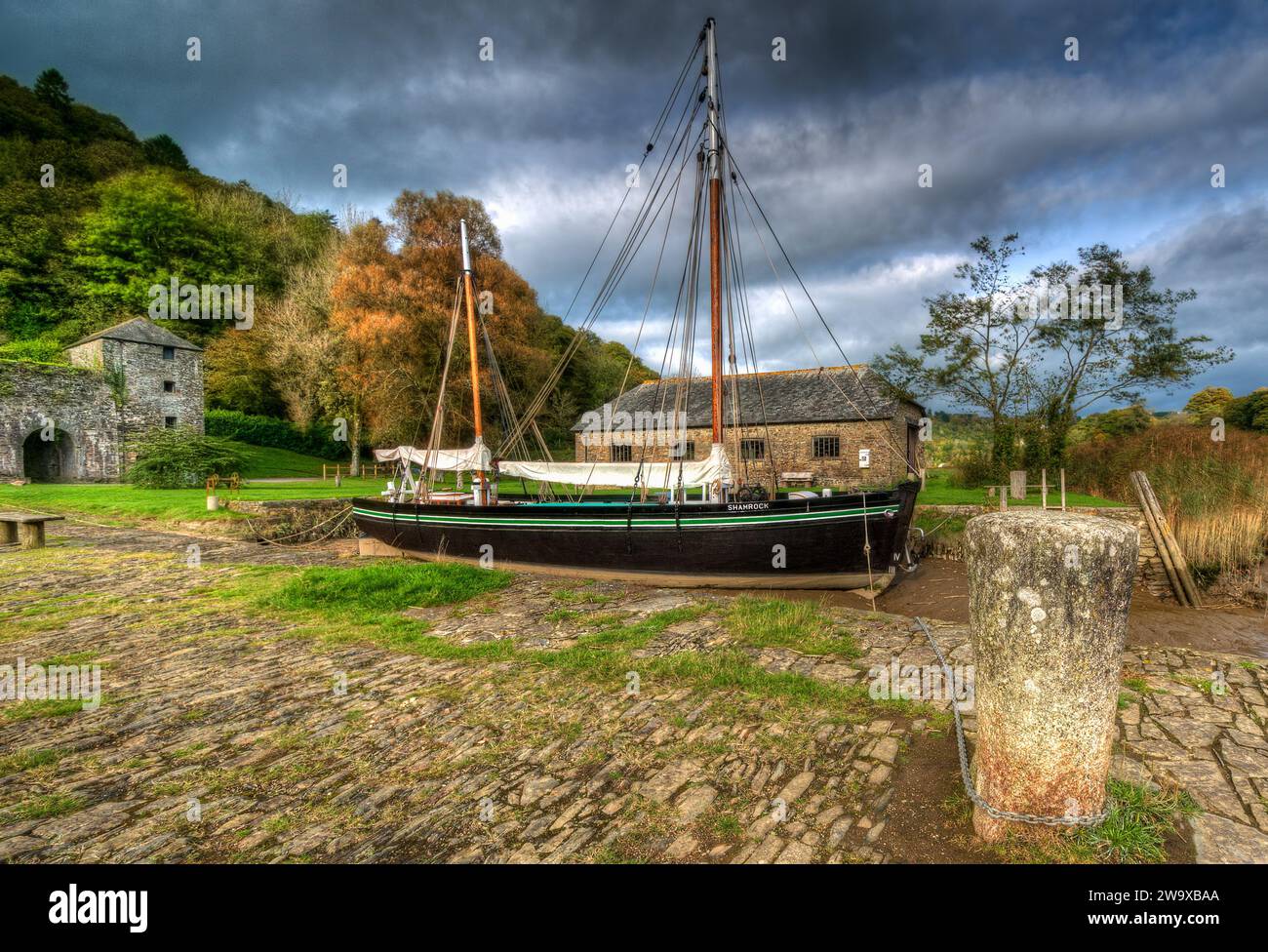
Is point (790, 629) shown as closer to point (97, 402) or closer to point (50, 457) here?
point (97, 402)

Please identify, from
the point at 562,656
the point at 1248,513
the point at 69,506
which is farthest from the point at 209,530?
the point at 1248,513

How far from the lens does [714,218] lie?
44.4ft

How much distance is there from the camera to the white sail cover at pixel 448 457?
1369cm

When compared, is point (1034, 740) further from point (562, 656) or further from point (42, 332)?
point (42, 332)

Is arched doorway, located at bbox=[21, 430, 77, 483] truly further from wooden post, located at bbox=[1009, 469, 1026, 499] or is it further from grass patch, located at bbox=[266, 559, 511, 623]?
wooden post, located at bbox=[1009, 469, 1026, 499]

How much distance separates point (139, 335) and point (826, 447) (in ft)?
129

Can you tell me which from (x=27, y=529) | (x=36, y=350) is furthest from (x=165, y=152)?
(x=27, y=529)

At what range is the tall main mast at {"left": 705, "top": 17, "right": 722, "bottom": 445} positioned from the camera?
43.1 feet

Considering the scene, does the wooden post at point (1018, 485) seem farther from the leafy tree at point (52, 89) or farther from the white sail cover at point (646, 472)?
the leafy tree at point (52, 89)

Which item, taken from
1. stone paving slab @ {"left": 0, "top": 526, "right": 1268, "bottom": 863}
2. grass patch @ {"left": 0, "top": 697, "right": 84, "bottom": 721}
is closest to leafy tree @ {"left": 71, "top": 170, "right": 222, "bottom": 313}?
stone paving slab @ {"left": 0, "top": 526, "right": 1268, "bottom": 863}

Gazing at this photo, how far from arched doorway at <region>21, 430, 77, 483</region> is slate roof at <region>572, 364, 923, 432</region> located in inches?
1079

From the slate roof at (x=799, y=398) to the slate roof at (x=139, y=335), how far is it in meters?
24.0

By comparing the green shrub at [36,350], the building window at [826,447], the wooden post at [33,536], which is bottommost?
the wooden post at [33,536]

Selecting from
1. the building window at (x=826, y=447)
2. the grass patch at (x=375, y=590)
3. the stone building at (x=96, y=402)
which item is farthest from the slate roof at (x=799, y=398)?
the stone building at (x=96, y=402)
